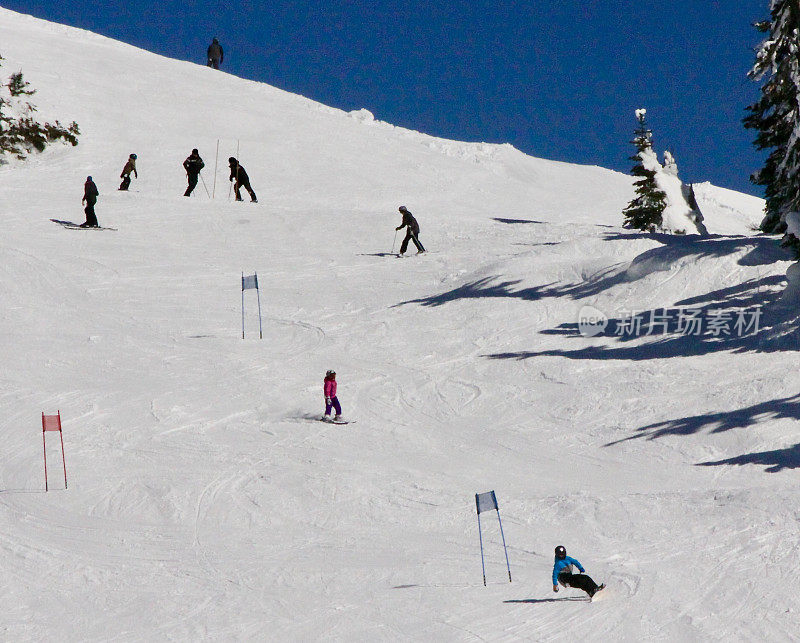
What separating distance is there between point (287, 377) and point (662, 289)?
355 inches

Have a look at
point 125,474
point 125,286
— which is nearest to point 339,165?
point 125,286

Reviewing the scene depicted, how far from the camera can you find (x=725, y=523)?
1340 centimetres

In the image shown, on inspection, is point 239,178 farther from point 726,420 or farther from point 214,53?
point 214,53

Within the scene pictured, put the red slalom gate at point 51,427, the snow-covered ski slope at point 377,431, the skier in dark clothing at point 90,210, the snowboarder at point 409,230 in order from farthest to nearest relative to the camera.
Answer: the skier in dark clothing at point 90,210
the snowboarder at point 409,230
the red slalom gate at point 51,427
the snow-covered ski slope at point 377,431

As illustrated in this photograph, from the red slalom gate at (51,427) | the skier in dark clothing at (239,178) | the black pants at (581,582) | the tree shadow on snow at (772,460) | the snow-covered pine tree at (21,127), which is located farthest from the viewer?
the snow-covered pine tree at (21,127)

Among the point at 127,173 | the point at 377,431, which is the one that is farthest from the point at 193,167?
the point at 377,431

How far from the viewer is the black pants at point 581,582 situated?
11.5m

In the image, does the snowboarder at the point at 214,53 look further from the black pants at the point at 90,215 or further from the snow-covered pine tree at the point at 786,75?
the snow-covered pine tree at the point at 786,75

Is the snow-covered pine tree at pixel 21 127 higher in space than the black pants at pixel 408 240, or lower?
higher

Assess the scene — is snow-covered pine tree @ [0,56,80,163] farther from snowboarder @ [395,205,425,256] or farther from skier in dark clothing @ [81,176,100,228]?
snowboarder @ [395,205,425,256]

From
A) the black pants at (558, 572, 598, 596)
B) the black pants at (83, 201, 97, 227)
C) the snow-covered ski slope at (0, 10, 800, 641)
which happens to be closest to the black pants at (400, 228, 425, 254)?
the snow-covered ski slope at (0, 10, 800, 641)

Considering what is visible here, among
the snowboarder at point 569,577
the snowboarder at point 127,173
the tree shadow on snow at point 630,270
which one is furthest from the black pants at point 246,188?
the snowboarder at point 569,577

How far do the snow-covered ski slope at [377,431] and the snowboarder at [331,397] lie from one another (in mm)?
539

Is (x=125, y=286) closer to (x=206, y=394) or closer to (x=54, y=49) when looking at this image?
(x=206, y=394)
